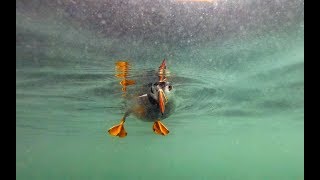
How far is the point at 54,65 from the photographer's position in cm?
1179

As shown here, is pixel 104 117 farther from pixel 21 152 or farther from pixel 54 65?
pixel 21 152

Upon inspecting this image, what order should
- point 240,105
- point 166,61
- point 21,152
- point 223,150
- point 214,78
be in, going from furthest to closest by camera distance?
point 223,150 → point 21,152 → point 240,105 → point 214,78 → point 166,61

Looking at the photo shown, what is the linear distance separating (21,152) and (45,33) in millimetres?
24250

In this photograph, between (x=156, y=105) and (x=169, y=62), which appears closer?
(x=156, y=105)

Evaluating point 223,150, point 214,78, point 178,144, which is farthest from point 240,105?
point 223,150

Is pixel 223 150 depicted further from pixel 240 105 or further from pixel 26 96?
pixel 26 96

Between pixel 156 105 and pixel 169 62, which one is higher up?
pixel 169 62

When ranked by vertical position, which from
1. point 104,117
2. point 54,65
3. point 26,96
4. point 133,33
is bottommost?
point 104,117

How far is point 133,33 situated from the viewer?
948cm

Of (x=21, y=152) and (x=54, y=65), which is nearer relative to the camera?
(x=54, y=65)

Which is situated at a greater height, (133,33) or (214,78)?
(133,33)

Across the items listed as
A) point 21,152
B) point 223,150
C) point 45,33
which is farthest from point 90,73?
point 223,150

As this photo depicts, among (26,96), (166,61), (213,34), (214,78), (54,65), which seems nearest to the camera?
(213,34)
